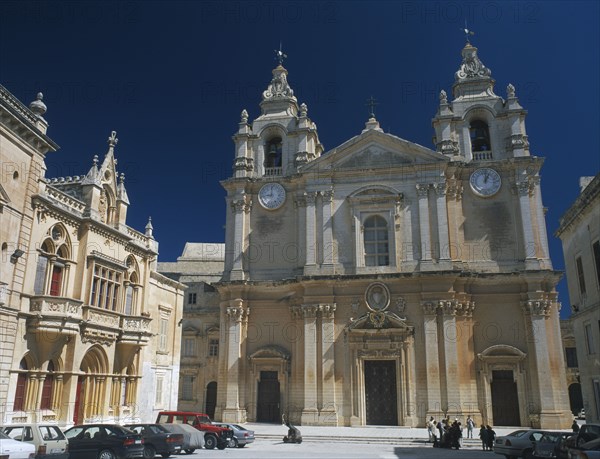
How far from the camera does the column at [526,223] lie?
101 feet

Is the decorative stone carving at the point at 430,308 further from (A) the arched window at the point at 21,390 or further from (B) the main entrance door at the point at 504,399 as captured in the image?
(A) the arched window at the point at 21,390

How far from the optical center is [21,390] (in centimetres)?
2083

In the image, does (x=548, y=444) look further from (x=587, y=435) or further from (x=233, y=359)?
(x=233, y=359)

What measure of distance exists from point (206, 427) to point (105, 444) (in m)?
6.98

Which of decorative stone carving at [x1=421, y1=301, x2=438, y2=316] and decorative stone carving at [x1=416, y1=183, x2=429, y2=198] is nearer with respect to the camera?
decorative stone carving at [x1=421, y1=301, x2=438, y2=316]

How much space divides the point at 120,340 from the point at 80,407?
3589 millimetres

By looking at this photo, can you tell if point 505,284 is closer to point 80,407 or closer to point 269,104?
point 269,104

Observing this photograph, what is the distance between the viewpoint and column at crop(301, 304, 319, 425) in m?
30.0

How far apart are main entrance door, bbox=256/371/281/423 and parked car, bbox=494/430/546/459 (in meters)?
15.5

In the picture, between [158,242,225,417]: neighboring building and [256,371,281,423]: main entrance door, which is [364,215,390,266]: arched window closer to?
[256,371,281,423]: main entrance door

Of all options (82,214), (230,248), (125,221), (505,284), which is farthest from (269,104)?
(505,284)

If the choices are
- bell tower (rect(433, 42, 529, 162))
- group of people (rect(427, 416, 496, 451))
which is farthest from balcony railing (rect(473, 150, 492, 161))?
group of people (rect(427, 416, 496, 451))

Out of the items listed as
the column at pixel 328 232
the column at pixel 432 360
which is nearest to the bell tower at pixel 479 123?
the column at pixel 328 232

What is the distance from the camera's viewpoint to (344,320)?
3167 centimetres
